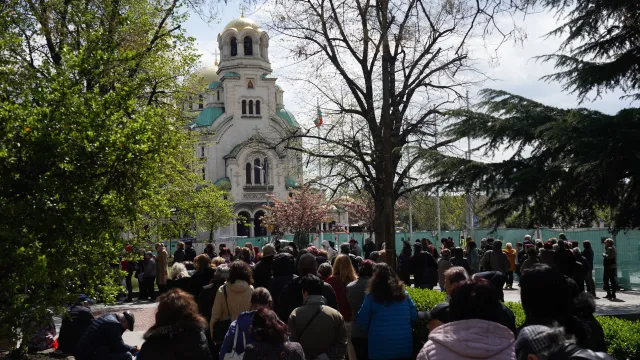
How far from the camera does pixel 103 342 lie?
667 centimetres

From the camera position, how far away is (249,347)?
5090 mm

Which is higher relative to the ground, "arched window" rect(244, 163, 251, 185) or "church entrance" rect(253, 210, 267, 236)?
"arched window" rect(244, 163, 251, 185)

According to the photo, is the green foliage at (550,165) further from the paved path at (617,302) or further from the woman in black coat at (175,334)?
the woman in black coat at (175,334)

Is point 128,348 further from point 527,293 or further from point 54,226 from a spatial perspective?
point 527,293

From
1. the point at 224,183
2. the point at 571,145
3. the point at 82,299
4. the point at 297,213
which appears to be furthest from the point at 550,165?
the point at 224,183

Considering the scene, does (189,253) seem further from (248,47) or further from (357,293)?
(248,47)

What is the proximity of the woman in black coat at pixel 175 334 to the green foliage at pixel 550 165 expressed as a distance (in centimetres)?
840

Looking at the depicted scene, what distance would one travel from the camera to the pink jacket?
12.0ft

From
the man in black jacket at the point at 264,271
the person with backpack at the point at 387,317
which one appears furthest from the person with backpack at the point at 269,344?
the man in black jacket at the point at 264,271

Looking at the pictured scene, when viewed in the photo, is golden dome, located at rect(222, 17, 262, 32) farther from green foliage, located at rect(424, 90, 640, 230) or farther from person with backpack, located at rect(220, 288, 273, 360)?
person with backpack, located at rect(220, 288, 273, 360)

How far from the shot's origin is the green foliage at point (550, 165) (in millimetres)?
11680

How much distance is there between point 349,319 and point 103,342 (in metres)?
3.35

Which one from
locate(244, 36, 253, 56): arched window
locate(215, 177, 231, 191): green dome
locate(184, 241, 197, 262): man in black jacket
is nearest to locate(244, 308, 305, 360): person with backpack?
locate(184, 241, 197, 262): man in black jacket

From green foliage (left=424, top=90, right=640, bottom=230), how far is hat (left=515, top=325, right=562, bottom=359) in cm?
859
